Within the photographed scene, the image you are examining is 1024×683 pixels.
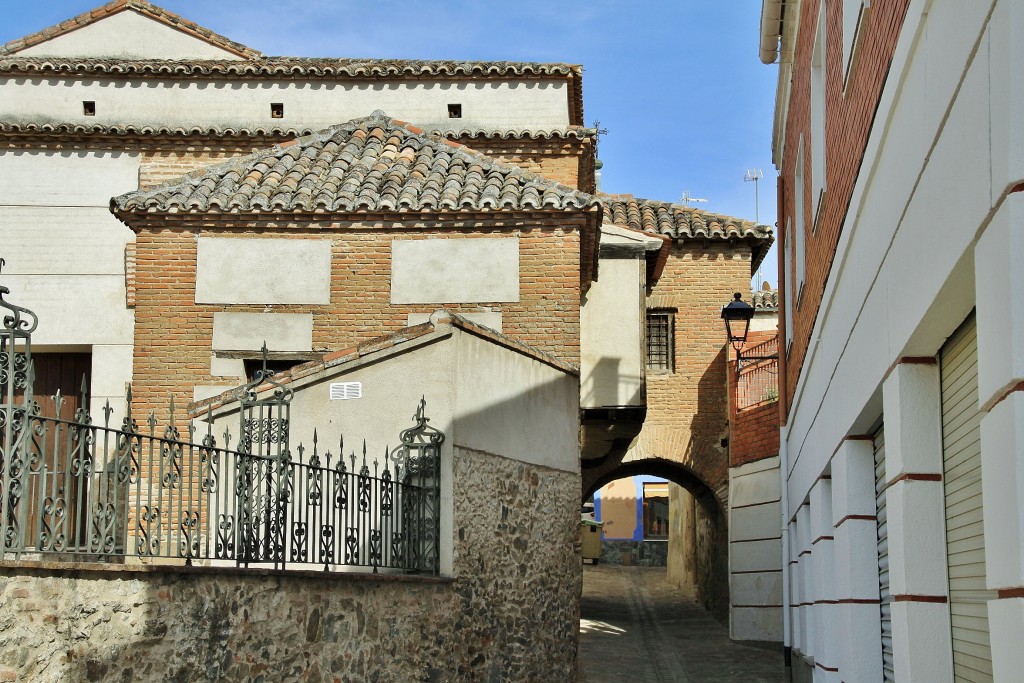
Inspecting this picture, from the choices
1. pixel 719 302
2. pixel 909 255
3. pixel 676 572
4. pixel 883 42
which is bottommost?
pixel 676 572

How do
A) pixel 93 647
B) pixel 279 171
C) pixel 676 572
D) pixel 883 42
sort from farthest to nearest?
pixel 676 572
pixel 279 171
pixel 93 647
pixel 883 42

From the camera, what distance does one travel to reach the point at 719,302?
25875 mm

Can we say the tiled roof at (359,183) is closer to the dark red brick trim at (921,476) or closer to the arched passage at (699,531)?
the arched passage at (699,531)

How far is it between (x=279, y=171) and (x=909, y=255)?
1292 centimetres

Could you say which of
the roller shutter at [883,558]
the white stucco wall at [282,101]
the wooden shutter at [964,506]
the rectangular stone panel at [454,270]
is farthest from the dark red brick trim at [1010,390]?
the white stucco wall at [282,101]

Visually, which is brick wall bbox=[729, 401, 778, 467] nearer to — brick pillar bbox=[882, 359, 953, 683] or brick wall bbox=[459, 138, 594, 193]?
brick wall bbox=[459, 138, 594, 193]

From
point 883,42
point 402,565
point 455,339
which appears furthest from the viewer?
point 455,339

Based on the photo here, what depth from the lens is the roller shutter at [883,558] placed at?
757 cm

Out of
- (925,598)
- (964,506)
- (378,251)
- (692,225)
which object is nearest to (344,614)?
(925,598)

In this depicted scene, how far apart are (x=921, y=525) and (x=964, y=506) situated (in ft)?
1.49

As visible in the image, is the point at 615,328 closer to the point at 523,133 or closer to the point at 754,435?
the point at 523,133

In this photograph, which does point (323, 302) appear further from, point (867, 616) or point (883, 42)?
point (883, 42)

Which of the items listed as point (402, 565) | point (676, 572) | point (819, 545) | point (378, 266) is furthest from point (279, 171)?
point (676, 572)

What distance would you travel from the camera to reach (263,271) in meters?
15.7
